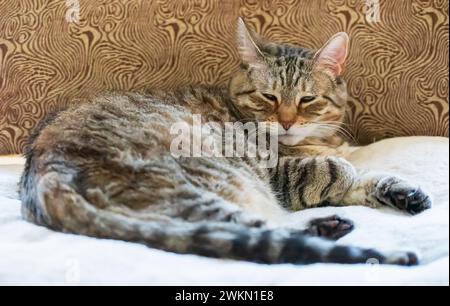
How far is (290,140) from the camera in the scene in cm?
184

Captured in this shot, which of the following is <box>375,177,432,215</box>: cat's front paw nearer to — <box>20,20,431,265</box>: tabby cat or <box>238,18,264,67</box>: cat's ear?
<box>20,20,431,265</box>: tabby cat

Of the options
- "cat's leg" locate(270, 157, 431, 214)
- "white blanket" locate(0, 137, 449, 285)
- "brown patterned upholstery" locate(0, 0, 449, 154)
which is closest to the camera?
"white blanket" locate(0, 137, 449, 285)

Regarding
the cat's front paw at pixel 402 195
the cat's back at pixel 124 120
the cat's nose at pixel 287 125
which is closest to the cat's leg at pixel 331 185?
the cat's front paw at pixel 402 195

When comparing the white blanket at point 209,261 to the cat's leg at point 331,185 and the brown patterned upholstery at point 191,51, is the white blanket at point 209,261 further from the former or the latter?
the brown patterned upholstery at point 191,51

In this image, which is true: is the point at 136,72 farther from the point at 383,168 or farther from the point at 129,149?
the point at 383,168

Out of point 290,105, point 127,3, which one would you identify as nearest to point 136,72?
point 127,3

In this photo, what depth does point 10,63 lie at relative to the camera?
2031 mm

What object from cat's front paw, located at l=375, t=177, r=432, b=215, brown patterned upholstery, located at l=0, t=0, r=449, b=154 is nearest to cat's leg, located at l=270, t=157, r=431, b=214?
cat's front paw, located at l=375, t=177, r=432, b=215

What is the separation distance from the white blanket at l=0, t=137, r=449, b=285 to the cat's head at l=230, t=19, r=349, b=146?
425 millimetres

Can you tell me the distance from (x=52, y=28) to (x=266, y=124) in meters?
0.87

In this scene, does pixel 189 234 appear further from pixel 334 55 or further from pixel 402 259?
pixel 334 55

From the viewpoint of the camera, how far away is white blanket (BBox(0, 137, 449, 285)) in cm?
115

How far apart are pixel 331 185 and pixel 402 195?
0.22 metres

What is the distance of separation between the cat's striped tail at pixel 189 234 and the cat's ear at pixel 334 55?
0.73 m
